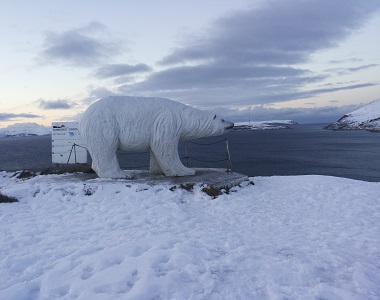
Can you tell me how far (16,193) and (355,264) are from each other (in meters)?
8.01

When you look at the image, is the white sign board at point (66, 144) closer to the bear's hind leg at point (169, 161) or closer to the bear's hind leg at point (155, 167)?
the bear's hind leg at point (155, 167)

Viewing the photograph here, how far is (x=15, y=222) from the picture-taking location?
21.4 feet

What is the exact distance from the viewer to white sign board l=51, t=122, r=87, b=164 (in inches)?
618

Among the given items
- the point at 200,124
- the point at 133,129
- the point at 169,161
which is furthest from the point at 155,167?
the point at 200,124

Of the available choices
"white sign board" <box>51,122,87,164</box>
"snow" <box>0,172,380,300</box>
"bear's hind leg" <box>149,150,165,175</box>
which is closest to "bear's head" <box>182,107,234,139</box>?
"bear's hind leg" <box>149,150,165,175</box>

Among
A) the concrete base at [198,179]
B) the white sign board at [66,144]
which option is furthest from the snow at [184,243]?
the white sign board at [66,144]

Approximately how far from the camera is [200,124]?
11.2m

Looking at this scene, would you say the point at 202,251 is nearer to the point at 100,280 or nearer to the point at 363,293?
the point at 100,280

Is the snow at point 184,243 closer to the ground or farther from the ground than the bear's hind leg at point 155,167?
closer to the ground

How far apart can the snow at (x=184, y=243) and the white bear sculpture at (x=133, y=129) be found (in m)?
1.25

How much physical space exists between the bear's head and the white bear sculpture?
0.11ft

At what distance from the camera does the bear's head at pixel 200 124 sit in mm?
11062

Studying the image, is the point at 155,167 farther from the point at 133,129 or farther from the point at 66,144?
the point at 66,144

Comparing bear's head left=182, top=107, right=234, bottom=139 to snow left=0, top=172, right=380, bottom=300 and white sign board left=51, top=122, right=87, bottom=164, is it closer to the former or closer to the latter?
snow left=0, top=172, right=380, bottom=300
